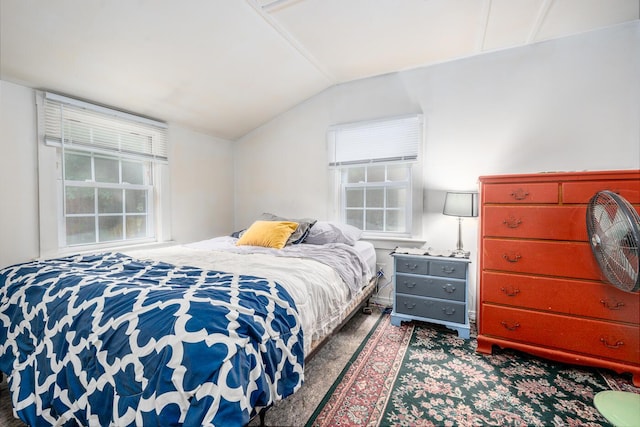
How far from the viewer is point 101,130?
2689mm

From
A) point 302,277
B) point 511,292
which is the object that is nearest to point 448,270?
point 511,292

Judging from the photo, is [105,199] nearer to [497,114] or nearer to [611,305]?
[497,114]

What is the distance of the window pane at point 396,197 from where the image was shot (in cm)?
304

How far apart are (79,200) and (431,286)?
325 cm

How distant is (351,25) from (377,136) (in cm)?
113

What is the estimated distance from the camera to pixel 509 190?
196 cm

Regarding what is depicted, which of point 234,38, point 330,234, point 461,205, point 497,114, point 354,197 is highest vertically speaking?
point 234,38

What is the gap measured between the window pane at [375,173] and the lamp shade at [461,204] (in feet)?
2.67

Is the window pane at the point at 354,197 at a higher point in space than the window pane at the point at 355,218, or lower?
higher

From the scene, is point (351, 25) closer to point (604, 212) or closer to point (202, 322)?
point (604, 212)

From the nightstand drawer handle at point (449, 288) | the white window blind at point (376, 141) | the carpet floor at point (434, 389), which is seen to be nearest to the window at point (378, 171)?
the white window blind at point (376, 141)

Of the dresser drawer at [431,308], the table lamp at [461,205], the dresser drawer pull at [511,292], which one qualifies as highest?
the table lamp at [461,205]

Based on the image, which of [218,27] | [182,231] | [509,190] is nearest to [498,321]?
[509,190]

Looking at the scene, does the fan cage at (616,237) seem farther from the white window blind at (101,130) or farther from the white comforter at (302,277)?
the white window blind at (101,130)
